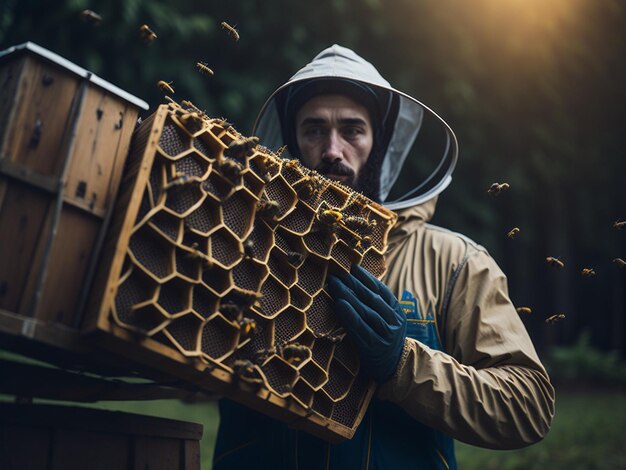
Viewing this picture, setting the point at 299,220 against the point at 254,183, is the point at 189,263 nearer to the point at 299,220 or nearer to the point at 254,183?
the point at 254,183

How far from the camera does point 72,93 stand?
81.1 inches

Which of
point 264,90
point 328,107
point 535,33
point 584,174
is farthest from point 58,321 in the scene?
Answer: point 584,174

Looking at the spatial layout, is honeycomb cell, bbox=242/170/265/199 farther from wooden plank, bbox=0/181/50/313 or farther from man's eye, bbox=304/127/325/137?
man's eye, bbox=304/127/325/137

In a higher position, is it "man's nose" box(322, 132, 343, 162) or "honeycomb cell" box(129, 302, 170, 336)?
"man's nose" box(322, 132, 343, 162)

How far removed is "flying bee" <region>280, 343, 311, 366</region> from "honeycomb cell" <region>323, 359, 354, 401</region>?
208 millimetres

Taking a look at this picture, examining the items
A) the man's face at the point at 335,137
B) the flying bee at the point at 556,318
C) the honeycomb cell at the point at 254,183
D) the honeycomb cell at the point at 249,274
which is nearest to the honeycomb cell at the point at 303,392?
the honeycomb cell at the point at 249,274

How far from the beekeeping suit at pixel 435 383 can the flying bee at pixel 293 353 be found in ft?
1.65

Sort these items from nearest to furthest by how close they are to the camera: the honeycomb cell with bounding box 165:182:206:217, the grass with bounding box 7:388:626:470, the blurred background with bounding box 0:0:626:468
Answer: the honeycomb cell with bounding box 165:182:206:217 → the blurred background with bounding box 0:0:626:468 → the grass with bounding box 7:388:626:470

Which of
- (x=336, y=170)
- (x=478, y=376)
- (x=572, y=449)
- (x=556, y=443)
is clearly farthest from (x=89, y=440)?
(x=556, y=443)

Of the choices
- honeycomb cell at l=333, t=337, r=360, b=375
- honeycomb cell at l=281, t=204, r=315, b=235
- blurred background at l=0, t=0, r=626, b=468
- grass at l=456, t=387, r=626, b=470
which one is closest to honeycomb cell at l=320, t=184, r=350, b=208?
honeycomb cell at l=281, t=204, r=315, b=235

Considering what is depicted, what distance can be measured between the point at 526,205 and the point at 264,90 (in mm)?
6491

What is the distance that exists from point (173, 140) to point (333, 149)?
1352 millimetres

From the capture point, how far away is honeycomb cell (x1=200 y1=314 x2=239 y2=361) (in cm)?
216

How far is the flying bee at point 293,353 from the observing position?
2.32 m
